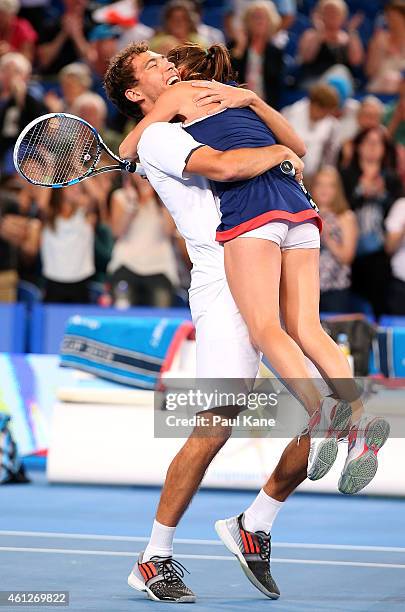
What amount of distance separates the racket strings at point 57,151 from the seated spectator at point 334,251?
4363 millimetres

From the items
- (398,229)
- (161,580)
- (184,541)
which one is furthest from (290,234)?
(398,229)

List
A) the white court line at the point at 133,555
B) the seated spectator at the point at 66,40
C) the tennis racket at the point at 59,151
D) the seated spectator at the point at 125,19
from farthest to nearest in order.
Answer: the seated spectator at the point at 66,40 < the seated spectator at the point at 125,19 < the white court line at the point at 133,555 < the tennis racket at the point at 59,151

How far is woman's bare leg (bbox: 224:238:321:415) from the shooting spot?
14.9ft

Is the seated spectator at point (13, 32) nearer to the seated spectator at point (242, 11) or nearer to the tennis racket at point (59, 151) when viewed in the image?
the seated spectator at point (242, 11)

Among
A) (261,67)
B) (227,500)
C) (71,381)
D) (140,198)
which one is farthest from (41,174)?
(261,67)

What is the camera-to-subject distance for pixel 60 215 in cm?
1020

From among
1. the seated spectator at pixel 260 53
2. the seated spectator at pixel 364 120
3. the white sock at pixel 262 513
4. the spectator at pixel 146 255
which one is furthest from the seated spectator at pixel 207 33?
the white sock at pixel 262 513

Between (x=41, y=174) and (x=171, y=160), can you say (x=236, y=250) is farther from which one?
(x=41, y=174)

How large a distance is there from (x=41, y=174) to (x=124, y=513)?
2408mm

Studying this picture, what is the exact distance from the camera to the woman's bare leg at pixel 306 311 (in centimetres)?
470

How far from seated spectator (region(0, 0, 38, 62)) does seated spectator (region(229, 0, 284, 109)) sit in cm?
254

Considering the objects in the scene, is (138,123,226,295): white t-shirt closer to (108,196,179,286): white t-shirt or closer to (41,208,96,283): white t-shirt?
(108,196,179,286): white t-shirt

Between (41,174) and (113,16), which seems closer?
(41,174)

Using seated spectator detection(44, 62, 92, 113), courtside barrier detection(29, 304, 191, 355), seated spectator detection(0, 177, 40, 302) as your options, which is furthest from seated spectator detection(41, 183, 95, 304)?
seated spectator detection(44, 62, 92, 113)
